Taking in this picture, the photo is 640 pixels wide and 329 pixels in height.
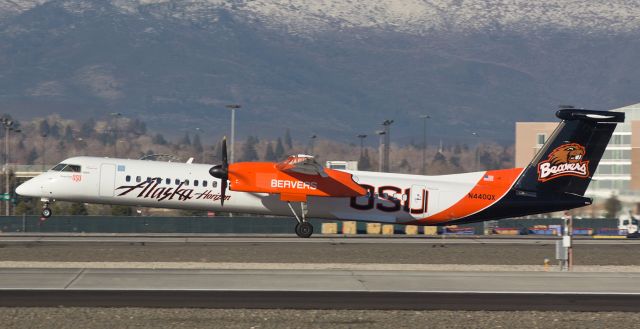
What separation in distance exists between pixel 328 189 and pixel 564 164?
11183 millimetres

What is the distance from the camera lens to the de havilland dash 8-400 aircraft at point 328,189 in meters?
48.8

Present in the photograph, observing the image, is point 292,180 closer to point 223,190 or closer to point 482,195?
point 223,190

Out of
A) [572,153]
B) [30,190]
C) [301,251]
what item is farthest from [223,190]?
[572,153]

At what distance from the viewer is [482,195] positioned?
49.9m

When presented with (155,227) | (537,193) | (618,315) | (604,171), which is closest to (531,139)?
(604,171)

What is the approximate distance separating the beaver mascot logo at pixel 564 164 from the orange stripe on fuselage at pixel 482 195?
140 cm

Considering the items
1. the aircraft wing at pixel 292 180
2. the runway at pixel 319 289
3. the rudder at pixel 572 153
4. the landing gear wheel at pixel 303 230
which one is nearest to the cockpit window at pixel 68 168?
the aircraft wing at pixel 292 180

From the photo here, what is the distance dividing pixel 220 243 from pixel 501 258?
13388 mm

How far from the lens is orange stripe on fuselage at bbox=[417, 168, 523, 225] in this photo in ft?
164

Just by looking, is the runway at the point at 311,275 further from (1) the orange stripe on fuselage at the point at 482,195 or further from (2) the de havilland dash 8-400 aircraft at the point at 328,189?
(2) the de havilland dash 8-400 aircraft at the point at 328,189

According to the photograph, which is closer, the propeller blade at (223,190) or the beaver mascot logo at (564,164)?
the beaver mascot logo at (564,164)

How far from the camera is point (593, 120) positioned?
156ft

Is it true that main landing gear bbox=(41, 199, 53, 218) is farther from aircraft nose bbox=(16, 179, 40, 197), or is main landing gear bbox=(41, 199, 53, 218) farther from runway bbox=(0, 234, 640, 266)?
runway bbox=(0, 234, 640, 266)

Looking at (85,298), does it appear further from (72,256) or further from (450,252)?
Result: (450,252)
